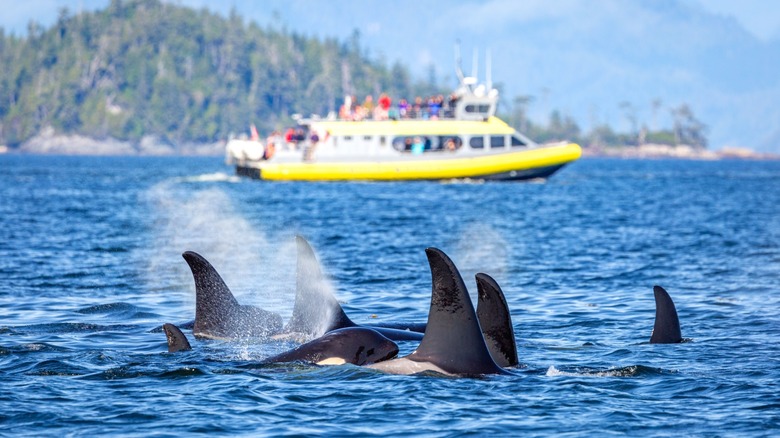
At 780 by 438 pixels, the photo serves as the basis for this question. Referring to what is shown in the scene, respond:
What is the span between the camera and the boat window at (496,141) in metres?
71.0

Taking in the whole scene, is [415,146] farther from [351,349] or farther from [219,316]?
[351,349]

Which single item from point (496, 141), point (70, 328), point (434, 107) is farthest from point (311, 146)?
point (70, 328)

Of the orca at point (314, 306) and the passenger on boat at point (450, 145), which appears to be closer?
the orca at point (314, 306)

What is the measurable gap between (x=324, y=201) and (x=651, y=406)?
148 ft

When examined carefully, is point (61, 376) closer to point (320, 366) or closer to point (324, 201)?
point (320, 366)

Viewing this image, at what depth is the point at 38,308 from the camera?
63.0ft

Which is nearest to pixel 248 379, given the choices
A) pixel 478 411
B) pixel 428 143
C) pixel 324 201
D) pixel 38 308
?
pixel 478 411

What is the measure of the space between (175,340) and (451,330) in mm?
3972

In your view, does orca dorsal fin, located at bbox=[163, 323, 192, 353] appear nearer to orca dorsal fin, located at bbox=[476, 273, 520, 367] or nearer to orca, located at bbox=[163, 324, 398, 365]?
orca, located at bbox=[163, 324, 398, 365]

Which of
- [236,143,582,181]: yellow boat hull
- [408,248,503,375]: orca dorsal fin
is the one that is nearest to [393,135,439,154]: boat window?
[236,143,582,181]: yellow boat hull

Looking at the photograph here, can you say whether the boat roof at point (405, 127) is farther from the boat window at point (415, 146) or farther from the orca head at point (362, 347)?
the orca head at point (362, 347)

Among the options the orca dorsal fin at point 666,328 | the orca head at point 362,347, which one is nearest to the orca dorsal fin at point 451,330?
the orca head at point 362,347

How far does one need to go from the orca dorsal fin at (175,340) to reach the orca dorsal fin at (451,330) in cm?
316

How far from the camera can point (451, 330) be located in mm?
12219
